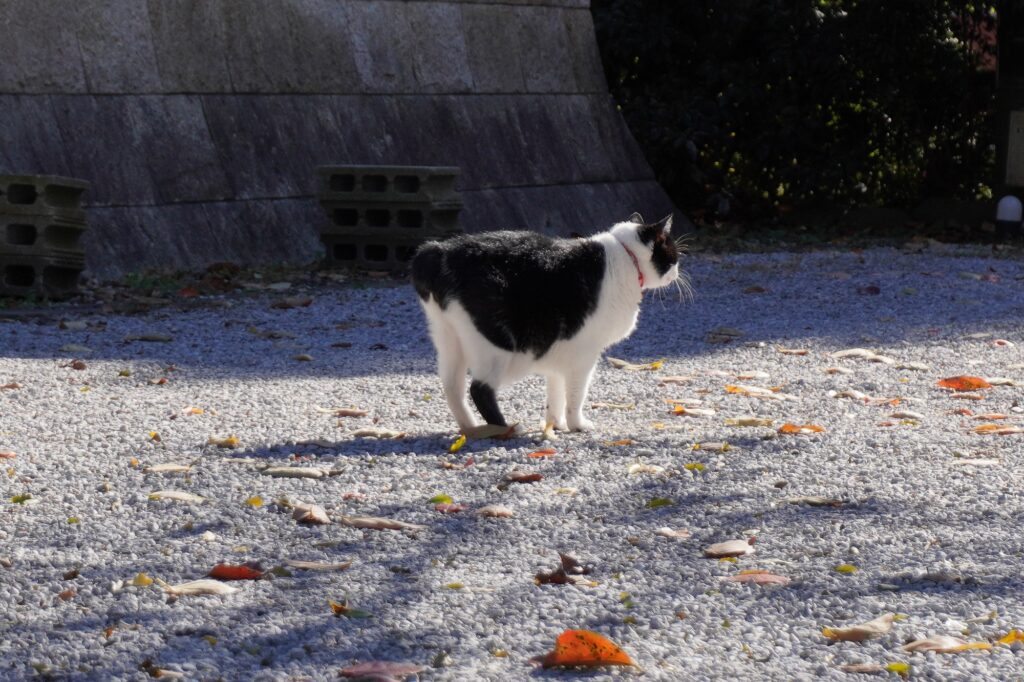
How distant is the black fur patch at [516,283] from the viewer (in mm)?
4891

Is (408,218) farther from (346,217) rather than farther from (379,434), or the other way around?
(379,434)

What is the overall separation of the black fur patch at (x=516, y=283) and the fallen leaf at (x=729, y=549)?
4.86ft

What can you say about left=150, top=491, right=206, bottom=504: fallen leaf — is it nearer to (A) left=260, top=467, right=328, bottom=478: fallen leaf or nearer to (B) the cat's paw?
(A) left=260, top=467, right=328, bottom=478: fallen leaf

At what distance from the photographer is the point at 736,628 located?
3.10 meters

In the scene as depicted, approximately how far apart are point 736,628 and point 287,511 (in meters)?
1.43

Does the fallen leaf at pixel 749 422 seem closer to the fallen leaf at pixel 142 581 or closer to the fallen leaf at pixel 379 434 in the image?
the fallen leaf at pixel 379 434

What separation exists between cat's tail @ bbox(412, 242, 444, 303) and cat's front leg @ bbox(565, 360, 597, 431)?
0.61 metres

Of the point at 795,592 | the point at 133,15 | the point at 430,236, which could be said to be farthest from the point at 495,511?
the point at 133,15

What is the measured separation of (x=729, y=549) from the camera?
144 inches

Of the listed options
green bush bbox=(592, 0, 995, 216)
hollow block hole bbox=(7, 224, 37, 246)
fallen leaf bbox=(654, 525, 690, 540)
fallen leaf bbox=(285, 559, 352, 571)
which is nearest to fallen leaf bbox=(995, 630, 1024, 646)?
fallen leaf bbox=(654, 525, 690, 540)

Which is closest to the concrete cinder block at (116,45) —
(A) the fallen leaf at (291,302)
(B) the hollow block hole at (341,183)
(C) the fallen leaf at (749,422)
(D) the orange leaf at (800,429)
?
(B) the hollow block hole at (341,183)

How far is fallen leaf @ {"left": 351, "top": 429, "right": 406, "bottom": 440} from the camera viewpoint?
5.10 m

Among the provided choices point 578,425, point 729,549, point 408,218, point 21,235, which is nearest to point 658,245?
point 578,425

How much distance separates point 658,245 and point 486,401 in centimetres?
90
